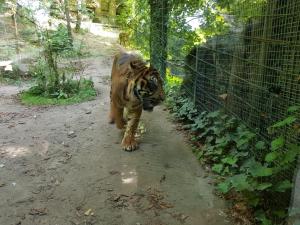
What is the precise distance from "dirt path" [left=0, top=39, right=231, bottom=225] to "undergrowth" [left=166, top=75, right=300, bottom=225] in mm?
216

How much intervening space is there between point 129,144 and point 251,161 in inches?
70.9

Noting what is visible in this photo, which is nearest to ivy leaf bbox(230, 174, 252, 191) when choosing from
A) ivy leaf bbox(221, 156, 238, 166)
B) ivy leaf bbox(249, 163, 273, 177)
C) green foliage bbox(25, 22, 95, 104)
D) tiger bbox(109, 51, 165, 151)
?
ivy leaf bbox(249, 163, 273, 177)

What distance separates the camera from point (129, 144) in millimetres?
4672

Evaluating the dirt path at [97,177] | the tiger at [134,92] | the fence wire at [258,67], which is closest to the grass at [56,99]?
the dirt path at [97,177]

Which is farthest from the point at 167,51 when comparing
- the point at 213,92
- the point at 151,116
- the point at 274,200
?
the point at 274,200

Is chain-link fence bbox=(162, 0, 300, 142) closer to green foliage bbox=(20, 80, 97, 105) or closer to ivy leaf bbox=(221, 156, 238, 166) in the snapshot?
ivy leaf bbox=(221, 156, 238, 166)

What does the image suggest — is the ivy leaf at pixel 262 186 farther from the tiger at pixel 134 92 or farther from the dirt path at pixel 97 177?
the tiger at pixel 134 92

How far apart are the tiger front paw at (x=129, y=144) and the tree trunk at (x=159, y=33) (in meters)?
3.32

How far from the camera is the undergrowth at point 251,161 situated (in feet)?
9.66

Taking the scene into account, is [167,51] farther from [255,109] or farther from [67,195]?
[67,195]

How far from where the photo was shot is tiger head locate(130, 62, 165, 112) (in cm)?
445

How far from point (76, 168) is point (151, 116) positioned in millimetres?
2310

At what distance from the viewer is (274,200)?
3.11m

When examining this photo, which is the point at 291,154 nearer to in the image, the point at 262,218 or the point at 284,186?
the point at 284,186
